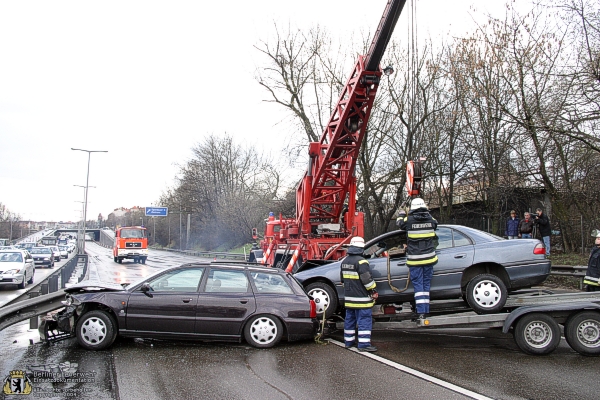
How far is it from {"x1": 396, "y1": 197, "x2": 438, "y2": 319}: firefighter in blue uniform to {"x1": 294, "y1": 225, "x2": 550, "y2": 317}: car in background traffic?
1.00ft

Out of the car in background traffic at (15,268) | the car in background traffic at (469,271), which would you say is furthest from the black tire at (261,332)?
the car in background traffic at (15,268)

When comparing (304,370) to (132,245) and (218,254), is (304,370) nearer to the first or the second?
(218,254)

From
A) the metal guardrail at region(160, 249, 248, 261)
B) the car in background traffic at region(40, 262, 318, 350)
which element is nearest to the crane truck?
the car in background traffic at region(40, 262, 318, 350)

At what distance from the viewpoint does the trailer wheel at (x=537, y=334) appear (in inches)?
271

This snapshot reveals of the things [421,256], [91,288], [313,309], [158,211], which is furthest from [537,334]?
[158,211]

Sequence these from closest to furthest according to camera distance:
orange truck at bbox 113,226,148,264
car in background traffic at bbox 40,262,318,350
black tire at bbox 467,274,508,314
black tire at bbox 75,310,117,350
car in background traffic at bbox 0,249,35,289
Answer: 1. black tire at bbox 75,310,117,350
2. car in background traffic at bbox 40,262,318,350
3. black tire at bbox 467,274,508,314
4. car in background traffic at bbox 0,249,35,289
5. orange truck at bbox 113,226,148,264

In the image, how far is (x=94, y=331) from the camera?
711 centimetres

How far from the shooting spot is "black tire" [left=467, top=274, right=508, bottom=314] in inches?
293

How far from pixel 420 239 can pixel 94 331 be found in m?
4.84

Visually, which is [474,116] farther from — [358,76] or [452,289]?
[452,289]

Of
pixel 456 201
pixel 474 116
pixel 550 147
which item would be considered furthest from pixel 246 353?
pixel 456 201

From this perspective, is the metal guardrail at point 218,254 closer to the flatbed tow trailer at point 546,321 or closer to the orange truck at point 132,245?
the orange truck at point 132,245

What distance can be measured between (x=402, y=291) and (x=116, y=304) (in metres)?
4.25

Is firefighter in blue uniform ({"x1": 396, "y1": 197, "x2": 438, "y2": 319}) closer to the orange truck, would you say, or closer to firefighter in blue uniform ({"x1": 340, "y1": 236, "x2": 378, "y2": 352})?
firefighter in blue uniform ({"x1": 340, "y1": 236, "x2": 378, "y2": 352})
